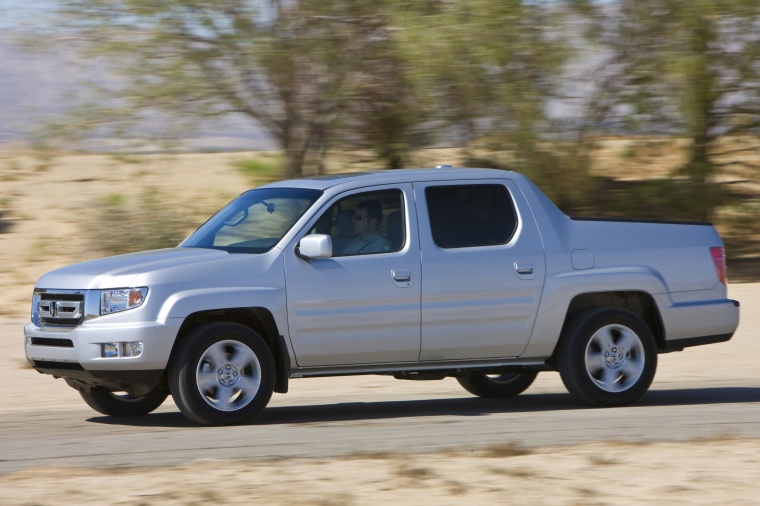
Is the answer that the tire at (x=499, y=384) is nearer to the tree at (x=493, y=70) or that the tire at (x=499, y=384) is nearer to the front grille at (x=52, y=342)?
the front grille at (x=52, y=342)

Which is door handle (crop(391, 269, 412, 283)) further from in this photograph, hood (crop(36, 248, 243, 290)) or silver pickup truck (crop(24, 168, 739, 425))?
hood (crop(36, 248, 243, 290))

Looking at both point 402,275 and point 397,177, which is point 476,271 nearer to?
point 402,275

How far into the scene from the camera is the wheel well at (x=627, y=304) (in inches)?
379

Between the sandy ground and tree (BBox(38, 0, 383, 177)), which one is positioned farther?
tree (BBox(38, 0, 383, 177))

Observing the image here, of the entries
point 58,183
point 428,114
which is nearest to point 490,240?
point 428,114

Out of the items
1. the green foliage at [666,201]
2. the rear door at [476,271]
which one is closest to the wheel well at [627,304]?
the rear door at [476,271]

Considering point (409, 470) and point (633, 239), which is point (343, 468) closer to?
point (409, 470)

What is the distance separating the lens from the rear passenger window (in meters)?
9.21

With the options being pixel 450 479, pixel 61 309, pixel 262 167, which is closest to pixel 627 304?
pixel 450 479

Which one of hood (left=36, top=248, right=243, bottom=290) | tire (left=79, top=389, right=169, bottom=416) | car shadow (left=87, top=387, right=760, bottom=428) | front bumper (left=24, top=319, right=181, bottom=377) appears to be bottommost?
car shadow (left=87, top=387, right=760, bottom=428)

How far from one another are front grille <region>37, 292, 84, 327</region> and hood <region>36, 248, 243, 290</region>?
0.07 m

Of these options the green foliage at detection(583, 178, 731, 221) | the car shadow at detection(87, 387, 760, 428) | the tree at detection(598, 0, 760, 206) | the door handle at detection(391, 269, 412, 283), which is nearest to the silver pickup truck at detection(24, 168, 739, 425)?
the door handle at detection(391, 269, 412, 283)

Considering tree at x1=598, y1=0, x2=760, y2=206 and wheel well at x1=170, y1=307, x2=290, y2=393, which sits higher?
tree at x1=598, y1=0, x2=760, y2=206

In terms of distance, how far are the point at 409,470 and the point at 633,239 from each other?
346cm
